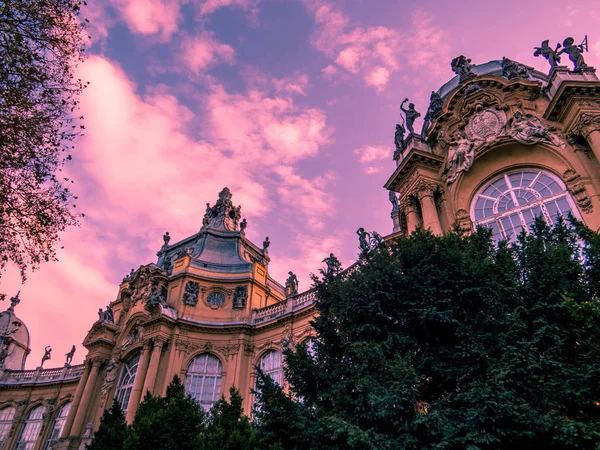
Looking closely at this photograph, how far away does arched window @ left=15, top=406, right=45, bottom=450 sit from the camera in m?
31.0

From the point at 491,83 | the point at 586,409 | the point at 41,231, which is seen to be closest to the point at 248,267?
the point at 491,83

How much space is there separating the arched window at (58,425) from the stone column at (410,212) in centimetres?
2748

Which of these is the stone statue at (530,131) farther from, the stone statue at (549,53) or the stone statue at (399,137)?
the stone statue at (399,137)

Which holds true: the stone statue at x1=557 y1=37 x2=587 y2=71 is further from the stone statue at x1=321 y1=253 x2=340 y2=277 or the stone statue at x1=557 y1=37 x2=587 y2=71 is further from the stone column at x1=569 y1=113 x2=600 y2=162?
the stone statue at x1=321 y1=253 x2=340 y2=277

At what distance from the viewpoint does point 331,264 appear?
12.8 meters

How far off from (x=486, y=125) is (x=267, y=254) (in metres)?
18.0

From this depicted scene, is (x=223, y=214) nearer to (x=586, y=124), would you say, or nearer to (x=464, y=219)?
(x=464, y=219)

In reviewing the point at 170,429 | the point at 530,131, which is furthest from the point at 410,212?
the point at 170,429

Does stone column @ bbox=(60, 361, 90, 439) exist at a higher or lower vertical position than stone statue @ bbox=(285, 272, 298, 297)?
lower

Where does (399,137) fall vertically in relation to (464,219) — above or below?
above

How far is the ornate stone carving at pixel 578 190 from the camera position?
1331 cm

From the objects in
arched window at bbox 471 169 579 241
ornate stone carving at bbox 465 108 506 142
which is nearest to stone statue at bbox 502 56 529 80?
ornate stone carving at bbox 465 108 506 142

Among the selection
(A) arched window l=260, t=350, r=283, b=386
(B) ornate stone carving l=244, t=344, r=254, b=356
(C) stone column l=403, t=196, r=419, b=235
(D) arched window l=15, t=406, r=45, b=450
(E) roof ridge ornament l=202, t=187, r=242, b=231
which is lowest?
(D) arched window l=15, t=406, r=45, b=450

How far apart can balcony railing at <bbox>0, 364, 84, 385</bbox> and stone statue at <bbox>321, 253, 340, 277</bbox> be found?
27001mm
